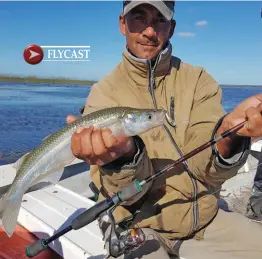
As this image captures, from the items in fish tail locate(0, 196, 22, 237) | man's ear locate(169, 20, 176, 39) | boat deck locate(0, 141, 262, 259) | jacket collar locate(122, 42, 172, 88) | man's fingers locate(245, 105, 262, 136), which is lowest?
boat deck locate(0, 141, 262, 259)

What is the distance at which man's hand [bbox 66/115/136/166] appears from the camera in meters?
2.24

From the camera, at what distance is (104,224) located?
10.2ft

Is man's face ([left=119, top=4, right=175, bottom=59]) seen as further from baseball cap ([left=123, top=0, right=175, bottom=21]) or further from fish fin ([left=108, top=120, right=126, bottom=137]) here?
fish fin ([left=108, top=120, right=126, bottom=137])

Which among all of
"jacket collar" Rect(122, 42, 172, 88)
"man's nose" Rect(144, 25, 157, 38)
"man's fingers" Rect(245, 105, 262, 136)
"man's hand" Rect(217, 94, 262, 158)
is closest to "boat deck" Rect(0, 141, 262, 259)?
"man's hand" Rect(217, 94, 262, 158)

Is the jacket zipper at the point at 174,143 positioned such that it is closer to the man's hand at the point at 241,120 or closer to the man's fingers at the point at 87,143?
the man's hand at the point at 241,120

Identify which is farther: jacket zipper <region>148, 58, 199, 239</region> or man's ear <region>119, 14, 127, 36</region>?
man's ear <region>119, 14, 127, 36</region>

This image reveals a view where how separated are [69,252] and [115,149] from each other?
5.29 ft

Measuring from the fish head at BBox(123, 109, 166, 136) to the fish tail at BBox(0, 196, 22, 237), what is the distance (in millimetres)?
1212

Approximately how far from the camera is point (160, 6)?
9.81ft

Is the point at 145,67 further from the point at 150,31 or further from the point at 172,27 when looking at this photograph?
the point at 172,27

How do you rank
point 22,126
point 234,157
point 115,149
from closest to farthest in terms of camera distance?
point 115,149, point 234,157, point 22,126

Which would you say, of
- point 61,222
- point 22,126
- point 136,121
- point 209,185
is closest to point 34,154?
point 136,121

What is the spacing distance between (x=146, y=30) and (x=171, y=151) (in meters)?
1.18

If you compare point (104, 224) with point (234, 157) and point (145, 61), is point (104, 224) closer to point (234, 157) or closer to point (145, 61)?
point (234, 157)
